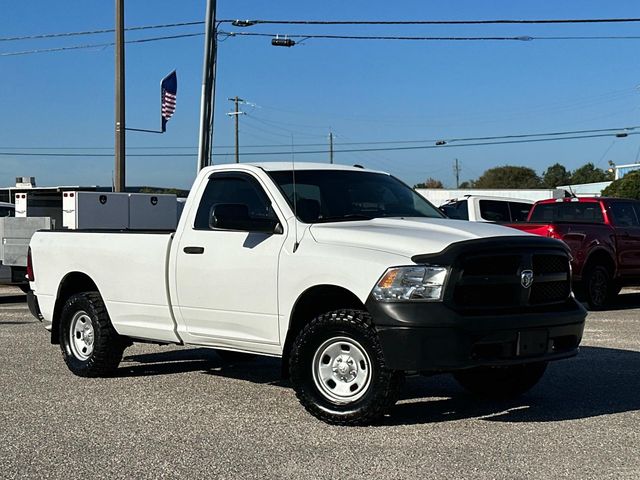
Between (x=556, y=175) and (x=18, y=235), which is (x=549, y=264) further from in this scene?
(x=556, y=175)

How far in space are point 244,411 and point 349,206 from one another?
1849mm

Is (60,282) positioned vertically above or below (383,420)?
above

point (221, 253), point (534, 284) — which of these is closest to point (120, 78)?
point (221, 253)

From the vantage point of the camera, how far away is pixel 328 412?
655 centimetres

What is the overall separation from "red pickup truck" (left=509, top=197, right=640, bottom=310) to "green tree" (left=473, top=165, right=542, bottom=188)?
99.3 metres

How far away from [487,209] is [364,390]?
14.1m

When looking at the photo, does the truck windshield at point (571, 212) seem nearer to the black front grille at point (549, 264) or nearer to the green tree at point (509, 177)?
the black front grille at point (549, 264)

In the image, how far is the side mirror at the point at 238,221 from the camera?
7.09 meters

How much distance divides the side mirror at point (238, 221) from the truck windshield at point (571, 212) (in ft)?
32.2

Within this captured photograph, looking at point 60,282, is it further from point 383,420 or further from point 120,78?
point 120,78

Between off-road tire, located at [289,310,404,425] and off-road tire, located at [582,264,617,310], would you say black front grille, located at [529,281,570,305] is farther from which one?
off-road tire, located at [582,264,617,310]

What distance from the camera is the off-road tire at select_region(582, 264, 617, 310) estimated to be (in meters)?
15.1

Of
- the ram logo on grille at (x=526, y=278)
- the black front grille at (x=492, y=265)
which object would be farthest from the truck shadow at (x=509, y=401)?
the black front grille at (x=492, y=265)

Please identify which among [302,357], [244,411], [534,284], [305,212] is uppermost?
[305,212]
